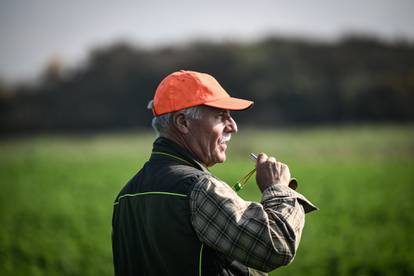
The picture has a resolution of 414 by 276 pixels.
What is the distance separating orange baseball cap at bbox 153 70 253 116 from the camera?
2715 mm

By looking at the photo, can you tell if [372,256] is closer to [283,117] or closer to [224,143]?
[224,143]

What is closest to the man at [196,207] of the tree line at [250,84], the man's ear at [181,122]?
the man's ear at [181,122]

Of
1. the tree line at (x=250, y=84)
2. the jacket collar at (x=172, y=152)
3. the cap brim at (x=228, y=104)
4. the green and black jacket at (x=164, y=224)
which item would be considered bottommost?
the tree line at (x=250, y=84)

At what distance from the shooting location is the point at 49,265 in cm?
863

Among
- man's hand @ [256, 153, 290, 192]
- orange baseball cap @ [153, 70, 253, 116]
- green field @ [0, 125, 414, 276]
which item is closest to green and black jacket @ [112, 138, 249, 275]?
orange baseball cap @ [153, 70, 253, 116]

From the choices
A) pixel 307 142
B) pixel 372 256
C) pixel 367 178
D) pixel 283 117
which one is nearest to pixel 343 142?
pixel 307 142

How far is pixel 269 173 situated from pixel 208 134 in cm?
40

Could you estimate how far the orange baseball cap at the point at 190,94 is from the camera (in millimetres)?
2715

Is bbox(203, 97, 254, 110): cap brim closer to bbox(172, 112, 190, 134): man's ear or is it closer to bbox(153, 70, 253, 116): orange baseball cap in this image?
bbox(153, 70, 253, 116): orange baseball cap

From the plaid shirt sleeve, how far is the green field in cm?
564

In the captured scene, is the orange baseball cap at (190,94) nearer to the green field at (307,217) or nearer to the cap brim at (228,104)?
the cap brim at (228,104)

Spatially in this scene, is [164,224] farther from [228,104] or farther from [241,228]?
[228,104]

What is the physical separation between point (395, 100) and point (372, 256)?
40036mm

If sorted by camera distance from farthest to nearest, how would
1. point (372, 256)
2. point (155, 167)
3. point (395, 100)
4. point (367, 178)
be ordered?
point (395, 100) → point (367, 178) → point (372, 256) → point (155, 167)
